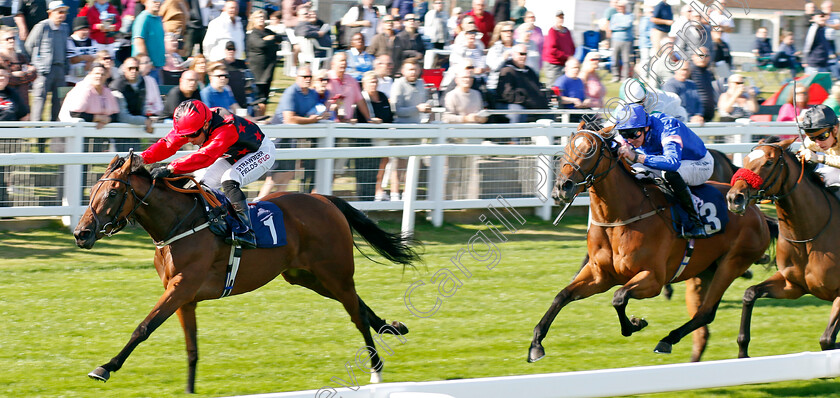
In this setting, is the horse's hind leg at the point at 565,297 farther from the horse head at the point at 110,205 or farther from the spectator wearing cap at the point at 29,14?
the spectator wearing cap at the point at 29,14

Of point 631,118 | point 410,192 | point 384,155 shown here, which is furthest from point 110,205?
point 410,192

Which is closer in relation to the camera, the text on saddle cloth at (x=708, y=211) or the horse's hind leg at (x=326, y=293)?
the horse's hind leg at (x=326, y=293)

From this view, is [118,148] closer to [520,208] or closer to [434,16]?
[520,208]

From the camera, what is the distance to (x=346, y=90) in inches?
360

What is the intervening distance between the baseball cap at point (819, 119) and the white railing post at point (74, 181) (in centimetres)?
525

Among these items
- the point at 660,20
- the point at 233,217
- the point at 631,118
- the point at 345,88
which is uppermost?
the point at 660,20

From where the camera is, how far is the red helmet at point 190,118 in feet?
16.7

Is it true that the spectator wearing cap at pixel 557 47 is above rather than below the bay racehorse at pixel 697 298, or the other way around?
above

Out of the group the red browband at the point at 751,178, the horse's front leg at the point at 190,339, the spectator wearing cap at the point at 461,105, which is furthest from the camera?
the spectator wearing cap at the point at 461,105

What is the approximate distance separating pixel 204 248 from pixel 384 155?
371 cm

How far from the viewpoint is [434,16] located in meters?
12.7

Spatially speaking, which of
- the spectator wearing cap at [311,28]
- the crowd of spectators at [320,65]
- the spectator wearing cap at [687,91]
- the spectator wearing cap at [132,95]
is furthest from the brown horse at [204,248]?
the spectator wearing cap at [311,28]

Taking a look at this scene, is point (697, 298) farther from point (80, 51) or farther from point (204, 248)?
point (80, 51)

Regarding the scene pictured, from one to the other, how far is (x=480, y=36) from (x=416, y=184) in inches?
133
